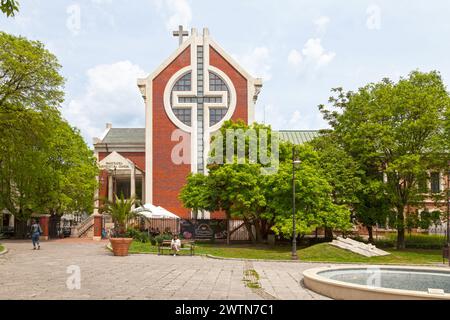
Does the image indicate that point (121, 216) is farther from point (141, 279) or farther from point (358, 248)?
point (358, 248)

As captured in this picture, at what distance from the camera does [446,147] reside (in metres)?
29.6

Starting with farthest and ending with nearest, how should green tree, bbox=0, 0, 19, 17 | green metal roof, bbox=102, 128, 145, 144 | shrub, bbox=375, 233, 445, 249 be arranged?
green metal roof, bbox=102, 128, 145, 144 → shrub, bbox=375, 233, 445, 249 → green tree, bbox=0, 0, 19, 17

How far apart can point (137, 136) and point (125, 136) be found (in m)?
1.41

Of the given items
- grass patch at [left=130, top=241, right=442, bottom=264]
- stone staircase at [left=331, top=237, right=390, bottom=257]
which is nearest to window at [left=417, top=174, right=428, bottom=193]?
grass patch at [left=130, top=241, right=442, bottom=264]

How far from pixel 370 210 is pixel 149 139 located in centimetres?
2411

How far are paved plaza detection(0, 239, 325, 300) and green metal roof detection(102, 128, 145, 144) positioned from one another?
3111 cm

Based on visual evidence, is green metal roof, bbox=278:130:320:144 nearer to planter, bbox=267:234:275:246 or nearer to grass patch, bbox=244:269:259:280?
planter, bbox=267:234:275:246

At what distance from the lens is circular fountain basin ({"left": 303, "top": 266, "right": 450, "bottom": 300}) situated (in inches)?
429

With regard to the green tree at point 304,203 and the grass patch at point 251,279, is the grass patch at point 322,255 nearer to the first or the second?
the green tree at point 304,203

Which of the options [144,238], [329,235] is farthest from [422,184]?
[144,238]

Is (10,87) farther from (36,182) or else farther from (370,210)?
(370,210)

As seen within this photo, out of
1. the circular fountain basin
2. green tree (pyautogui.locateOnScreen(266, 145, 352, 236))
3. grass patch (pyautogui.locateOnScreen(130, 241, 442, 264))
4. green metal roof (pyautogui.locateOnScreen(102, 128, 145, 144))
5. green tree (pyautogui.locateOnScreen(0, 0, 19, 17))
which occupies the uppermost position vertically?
green metal roof (pyautogui.locateOnScreen(102, 128, 145, 144))

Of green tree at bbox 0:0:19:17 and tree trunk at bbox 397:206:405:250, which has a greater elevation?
green tree at bbox 0:0:19:17
